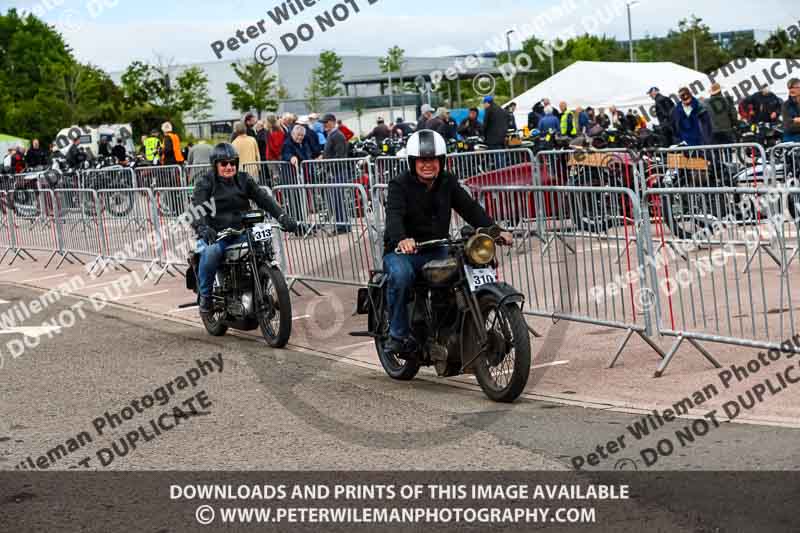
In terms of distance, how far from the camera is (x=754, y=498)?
5.55 meters

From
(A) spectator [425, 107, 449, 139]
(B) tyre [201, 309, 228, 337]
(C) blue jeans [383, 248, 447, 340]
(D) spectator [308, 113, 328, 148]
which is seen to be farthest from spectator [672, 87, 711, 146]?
(C) blue jeans [383, 248, 447, 340]

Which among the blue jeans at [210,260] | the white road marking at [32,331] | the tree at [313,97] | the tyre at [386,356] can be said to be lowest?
the white road marking at [32,331]

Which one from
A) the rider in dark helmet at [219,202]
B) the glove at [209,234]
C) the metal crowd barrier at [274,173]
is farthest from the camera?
the metal crowd barrier at [274,173]

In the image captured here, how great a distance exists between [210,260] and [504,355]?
169 inches

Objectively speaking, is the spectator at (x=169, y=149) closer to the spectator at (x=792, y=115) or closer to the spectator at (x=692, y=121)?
the spectator at (x=692, y=121)

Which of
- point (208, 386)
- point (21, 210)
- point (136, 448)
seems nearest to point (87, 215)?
point (21, 210)

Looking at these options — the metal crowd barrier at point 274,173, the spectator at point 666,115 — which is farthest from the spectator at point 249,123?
the spectator at point 666,115

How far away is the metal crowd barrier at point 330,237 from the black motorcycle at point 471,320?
3.83 m

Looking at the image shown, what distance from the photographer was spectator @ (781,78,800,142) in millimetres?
16625

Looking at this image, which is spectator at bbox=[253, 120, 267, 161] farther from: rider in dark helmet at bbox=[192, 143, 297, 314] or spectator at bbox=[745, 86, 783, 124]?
rider in dark helmet at bbox=[192, 143, 297, 314]

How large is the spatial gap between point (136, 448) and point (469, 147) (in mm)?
19714

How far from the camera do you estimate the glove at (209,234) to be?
1135 cm

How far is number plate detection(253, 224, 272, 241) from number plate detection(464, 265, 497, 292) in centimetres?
328

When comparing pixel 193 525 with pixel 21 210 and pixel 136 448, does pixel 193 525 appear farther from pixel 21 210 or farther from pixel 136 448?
pixel 21 210
